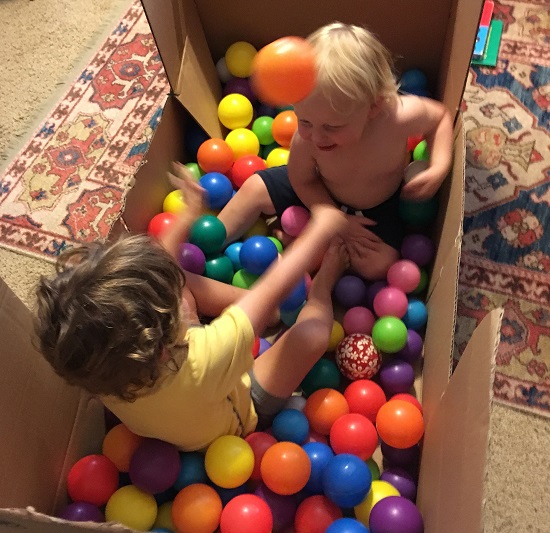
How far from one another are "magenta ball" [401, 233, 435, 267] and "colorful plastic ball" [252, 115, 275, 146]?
41 cm

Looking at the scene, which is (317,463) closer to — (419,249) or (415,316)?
(415,316)

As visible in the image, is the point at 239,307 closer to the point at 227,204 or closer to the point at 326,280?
the point at 326,280

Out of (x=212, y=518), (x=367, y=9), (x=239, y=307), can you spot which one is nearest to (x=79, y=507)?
(x=212, y=518)

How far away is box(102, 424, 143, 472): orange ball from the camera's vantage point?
89 centimetres

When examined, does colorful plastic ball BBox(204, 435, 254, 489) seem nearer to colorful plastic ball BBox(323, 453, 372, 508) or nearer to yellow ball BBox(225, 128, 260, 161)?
colorful plastic ball BBox(323, 453, 372, 508)

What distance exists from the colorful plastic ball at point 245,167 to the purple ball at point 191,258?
0.77 feet

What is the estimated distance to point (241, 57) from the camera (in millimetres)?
1298

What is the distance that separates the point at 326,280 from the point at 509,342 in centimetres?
36

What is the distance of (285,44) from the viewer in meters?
0.79

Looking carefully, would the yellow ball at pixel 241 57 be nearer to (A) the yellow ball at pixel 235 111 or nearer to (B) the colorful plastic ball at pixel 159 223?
(A) the yellow ball at pixel 235 111

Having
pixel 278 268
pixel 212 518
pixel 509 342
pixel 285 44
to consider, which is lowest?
pixel 509 342

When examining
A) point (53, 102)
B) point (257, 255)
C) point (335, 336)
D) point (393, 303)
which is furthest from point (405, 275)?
point (53, 102)

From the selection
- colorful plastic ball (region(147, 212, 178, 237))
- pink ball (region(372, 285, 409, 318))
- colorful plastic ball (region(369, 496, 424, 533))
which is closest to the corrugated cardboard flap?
colorful plastic ball (region(369, 496, 424, 533))

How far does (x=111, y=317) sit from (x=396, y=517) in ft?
1.56
